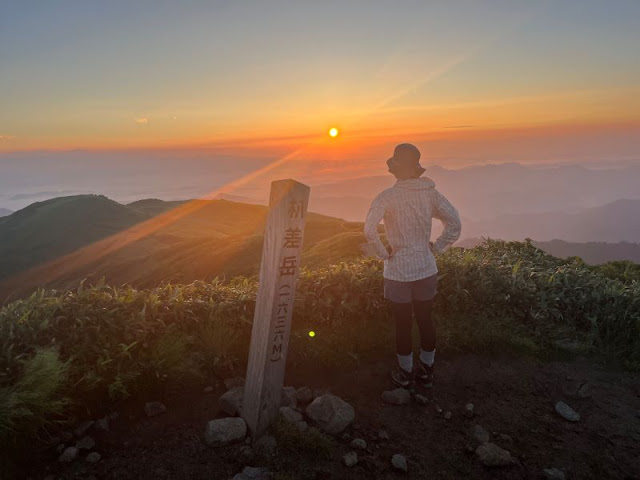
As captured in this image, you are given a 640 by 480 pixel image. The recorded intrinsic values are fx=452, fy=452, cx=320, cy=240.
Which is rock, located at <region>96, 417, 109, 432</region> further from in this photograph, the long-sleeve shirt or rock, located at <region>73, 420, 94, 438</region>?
the long-sleeve shirt

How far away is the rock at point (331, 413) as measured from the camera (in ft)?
17.7

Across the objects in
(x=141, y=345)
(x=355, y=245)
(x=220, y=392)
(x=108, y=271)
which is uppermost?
(x=141, y=345)

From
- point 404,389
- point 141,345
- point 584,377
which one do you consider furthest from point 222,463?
point 584,377

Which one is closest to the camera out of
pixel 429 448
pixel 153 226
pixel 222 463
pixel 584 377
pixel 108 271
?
pixel 222 463

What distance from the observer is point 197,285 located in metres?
7.79

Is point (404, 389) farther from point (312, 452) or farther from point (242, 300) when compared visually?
point (242, 300)

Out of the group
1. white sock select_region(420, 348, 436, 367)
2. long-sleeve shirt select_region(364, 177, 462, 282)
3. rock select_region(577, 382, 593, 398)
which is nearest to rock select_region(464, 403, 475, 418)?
white sock select_region(420, 348, 436, 367)

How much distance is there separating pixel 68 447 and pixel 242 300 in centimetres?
302

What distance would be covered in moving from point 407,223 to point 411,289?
2.89 feet

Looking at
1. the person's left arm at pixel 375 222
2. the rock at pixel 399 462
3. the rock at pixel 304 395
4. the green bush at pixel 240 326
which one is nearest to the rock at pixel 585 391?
the green bush at pixel 240 326

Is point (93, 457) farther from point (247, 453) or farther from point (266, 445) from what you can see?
point (266, 445)

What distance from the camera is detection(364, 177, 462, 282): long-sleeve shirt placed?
225 inches

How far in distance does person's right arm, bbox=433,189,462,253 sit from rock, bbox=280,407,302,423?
2.74m

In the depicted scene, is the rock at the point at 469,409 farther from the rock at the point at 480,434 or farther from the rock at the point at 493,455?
the rock at the point at 493,455
